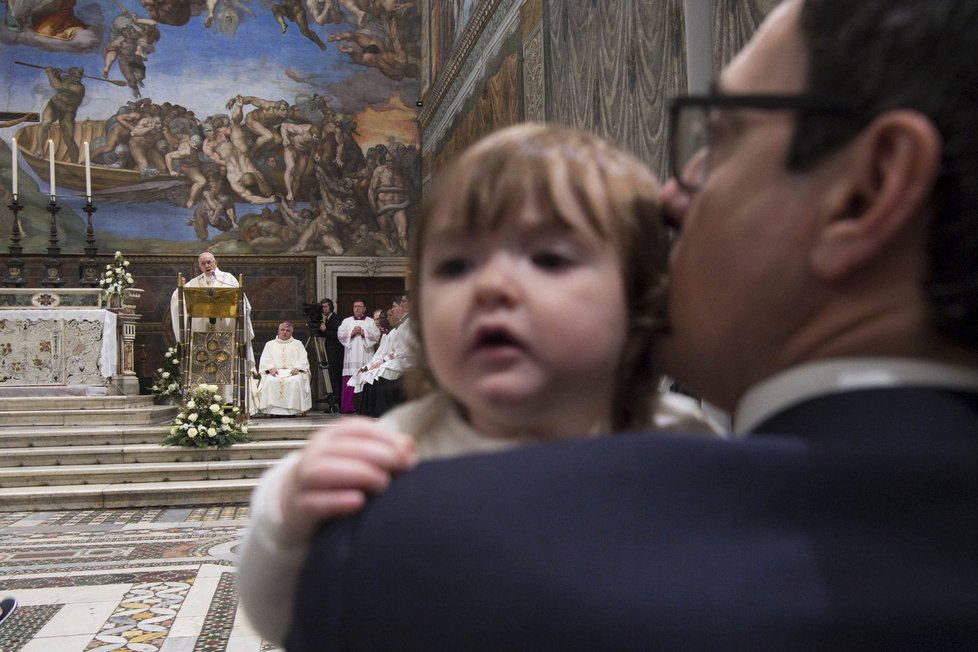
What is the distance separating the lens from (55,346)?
12.0 m

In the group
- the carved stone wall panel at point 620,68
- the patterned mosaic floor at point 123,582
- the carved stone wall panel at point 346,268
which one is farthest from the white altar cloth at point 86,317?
the carved stone wall panel at point 346,268

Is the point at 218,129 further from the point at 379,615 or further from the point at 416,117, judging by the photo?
the point at 379,615

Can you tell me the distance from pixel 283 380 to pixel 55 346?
3.75 m

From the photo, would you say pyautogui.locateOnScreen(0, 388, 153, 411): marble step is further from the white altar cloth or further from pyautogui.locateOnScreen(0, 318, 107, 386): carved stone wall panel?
the white altar cloth

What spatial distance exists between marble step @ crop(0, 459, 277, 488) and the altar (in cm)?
271

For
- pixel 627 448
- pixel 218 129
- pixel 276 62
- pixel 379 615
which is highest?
pixel 276 62

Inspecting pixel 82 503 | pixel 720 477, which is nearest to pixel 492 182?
pixel 720 477

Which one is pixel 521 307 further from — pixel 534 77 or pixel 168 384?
pixel 168 384

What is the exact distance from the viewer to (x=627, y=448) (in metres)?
0.68

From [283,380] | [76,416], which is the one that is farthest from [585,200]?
[283,380]

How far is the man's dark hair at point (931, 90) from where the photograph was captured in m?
0.67

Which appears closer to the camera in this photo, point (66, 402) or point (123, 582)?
point (123, 582)

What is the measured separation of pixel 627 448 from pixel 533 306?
212mm

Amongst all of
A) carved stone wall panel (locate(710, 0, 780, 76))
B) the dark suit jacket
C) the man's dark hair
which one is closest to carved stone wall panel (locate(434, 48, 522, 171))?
carved stone wall panel (locate(710, 0, 780, 76))
